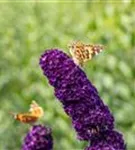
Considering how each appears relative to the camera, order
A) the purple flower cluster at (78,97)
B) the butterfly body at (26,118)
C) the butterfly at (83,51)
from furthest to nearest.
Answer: the butterfly body at (26,118)
the butterfly at (83,51)
the purple flower cluster at (78,97)

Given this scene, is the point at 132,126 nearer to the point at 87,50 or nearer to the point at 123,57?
the point at 123,57

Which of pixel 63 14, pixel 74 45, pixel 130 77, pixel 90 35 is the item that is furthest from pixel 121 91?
pixel 74 45

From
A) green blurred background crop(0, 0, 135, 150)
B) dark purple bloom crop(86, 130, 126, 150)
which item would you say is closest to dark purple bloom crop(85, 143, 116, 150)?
dark purple bloom crop(86, 130, 126, 150)

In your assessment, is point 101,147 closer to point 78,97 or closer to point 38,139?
point 78,97

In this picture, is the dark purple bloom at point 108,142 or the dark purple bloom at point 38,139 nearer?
the dark purple bloom at point 108,142

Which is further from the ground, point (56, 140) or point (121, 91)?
point (121, 91)

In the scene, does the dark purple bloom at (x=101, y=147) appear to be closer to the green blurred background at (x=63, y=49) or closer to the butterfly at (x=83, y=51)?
the butterfly at (x=83, y=51)

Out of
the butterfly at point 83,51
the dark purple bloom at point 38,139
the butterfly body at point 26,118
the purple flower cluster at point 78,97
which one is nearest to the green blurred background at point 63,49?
the butterfly body at point 26,118
